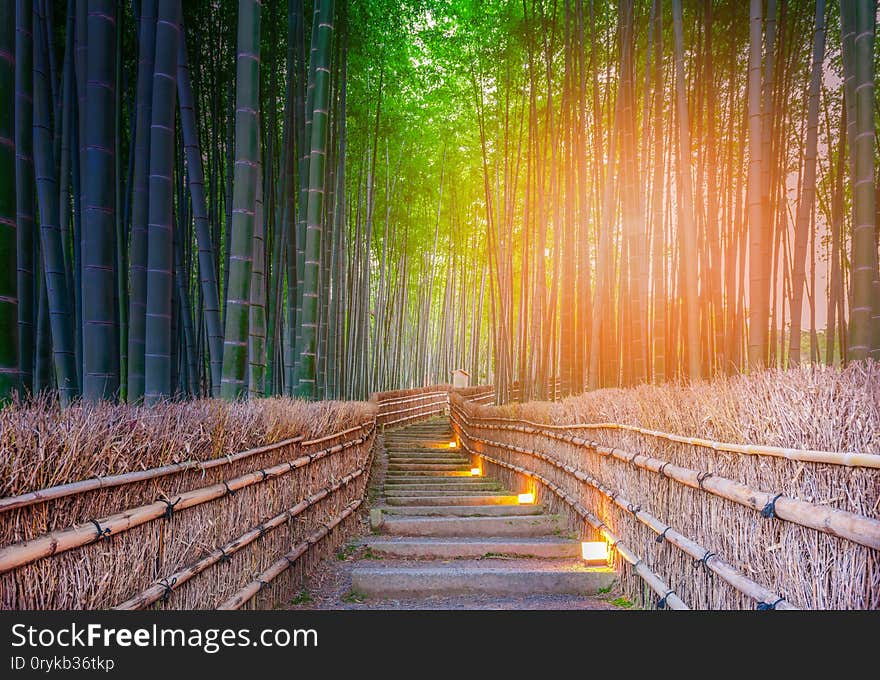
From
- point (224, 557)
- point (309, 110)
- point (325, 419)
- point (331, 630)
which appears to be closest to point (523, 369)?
point (309, 110)

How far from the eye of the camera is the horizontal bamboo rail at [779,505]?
1318 millimetres

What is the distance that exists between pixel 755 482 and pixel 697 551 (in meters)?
0.45

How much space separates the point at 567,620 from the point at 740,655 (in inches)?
15.0

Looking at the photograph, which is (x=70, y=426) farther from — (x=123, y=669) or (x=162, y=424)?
(x=123, y=669)

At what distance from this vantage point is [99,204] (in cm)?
259

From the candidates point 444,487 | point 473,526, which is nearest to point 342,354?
point 444,487

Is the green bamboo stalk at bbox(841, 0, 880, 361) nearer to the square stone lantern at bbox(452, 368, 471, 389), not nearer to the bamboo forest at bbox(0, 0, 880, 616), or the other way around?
the bamboo forest at bbox(0, 0, 880, 616)

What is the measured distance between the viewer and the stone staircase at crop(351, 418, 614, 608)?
2893mm

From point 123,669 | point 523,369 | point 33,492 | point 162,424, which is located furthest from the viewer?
point 523,369

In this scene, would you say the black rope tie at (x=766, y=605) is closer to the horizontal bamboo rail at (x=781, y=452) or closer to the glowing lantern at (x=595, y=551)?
the horizontal bamboo rail at (x=781, y=452)

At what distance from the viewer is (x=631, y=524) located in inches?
114

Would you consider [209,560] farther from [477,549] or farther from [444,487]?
[444,487]

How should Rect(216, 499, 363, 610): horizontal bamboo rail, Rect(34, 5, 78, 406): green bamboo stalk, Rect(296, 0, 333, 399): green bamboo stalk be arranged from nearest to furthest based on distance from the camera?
Rect(216, 499, 363, 610): horizontal bamboo rail < Rect(34, 5, 78, 406): green bamboo stalk < Rect(296, 0, 333, 399): green bamboo stalk

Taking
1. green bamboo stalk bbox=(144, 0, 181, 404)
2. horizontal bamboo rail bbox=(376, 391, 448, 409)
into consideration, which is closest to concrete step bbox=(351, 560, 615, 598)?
green bamboo stalk bbox=(144, 0, 181, 404)
